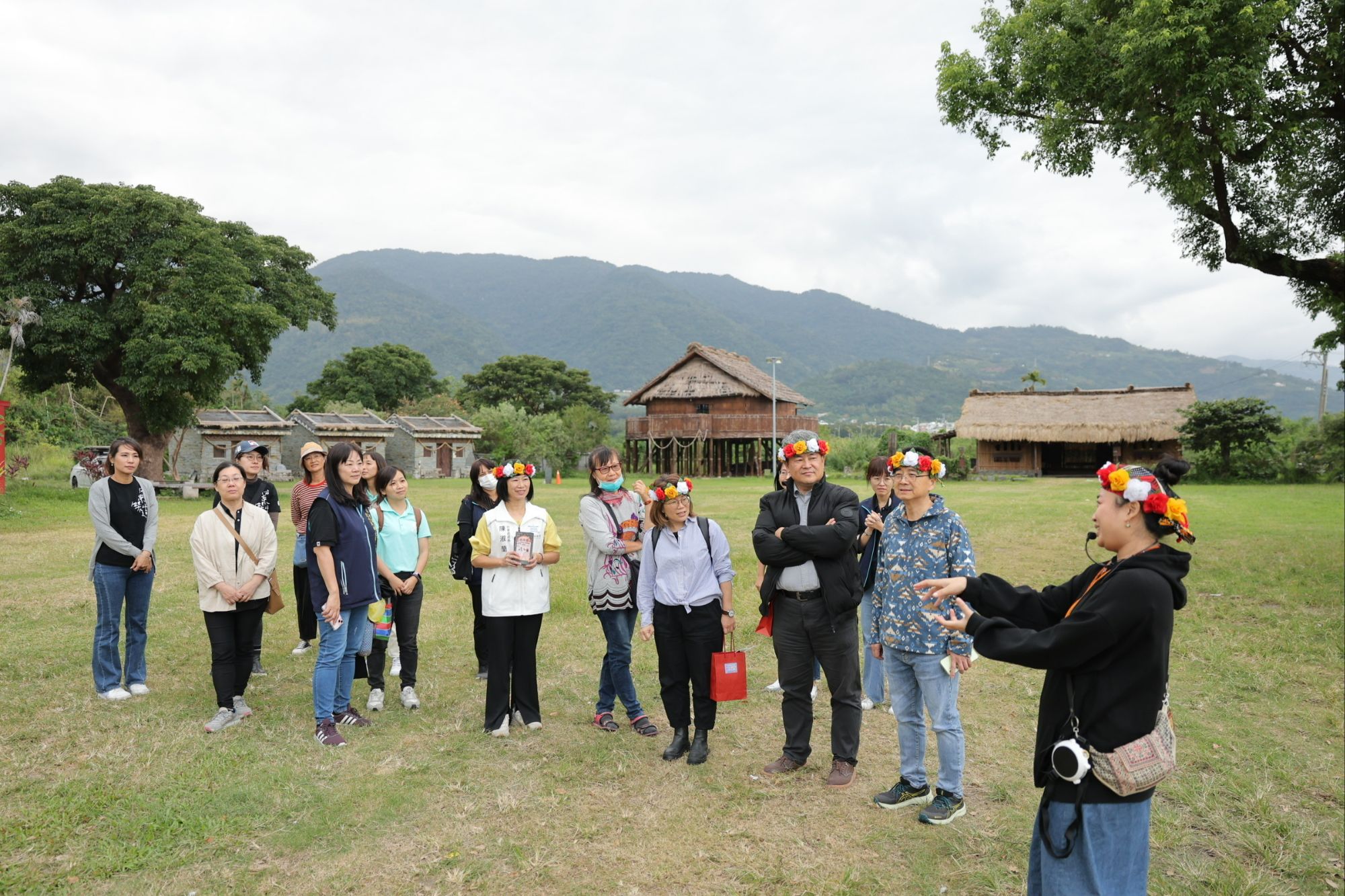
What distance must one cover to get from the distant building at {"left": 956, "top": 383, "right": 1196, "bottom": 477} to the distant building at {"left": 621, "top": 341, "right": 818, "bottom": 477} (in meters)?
9.85

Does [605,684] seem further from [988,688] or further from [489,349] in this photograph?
[489,349]

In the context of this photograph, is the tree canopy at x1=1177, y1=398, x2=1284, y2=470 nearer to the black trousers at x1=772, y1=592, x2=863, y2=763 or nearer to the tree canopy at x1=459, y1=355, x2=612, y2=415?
the black trousers at x1=772, y1=592, x2=863, y2=763

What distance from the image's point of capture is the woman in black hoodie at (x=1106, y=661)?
2473 mm

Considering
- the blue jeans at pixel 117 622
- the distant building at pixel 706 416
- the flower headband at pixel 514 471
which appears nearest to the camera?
the flower headband at pixel 514 471

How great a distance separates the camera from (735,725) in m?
5.71

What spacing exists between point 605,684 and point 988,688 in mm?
3371

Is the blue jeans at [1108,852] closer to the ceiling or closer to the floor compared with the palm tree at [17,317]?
closer to the floor

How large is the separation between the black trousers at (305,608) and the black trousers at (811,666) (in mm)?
4650

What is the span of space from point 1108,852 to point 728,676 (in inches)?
99.0

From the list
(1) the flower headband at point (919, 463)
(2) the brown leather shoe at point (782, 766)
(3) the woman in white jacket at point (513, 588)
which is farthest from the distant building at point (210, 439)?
(1) the flower headband at point (919, 463)

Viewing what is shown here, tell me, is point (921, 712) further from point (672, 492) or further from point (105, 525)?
point (105, 525)

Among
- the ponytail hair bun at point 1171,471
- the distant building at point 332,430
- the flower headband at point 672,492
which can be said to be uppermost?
the distant building at point 332,430

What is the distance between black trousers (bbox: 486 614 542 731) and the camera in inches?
212

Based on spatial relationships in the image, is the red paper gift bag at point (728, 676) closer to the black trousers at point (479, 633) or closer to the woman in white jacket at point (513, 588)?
the woman in white jacket at point (513, 588)
